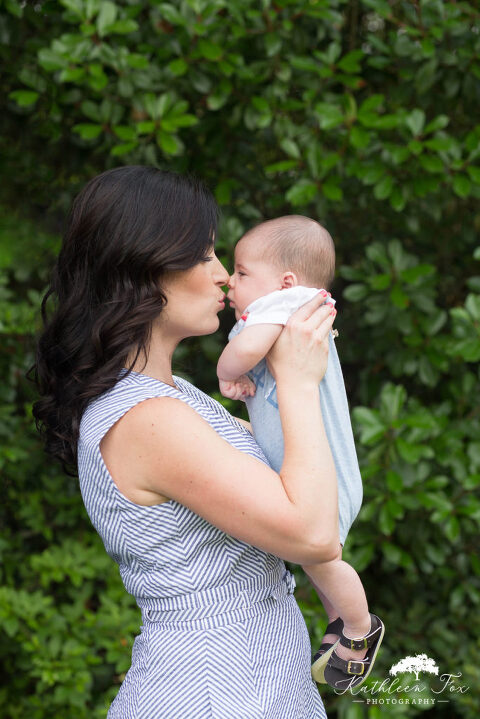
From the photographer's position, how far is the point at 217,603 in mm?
1428

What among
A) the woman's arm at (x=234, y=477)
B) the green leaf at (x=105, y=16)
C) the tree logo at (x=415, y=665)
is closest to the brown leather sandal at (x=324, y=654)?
the woman's arm at (x=234, y=477)

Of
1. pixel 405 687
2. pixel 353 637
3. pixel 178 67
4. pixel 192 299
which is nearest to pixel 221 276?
pixel 192 299

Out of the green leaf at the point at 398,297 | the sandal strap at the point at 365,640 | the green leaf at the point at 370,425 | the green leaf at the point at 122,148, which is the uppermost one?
the green leaf at the point at 122,148

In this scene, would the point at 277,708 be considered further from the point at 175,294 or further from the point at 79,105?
the point at 79,105

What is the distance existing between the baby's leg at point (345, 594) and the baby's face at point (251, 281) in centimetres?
62

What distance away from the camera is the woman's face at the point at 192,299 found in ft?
5.07

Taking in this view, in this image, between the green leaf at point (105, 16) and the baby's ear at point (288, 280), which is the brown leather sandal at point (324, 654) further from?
the green leaf at point (105, 16)

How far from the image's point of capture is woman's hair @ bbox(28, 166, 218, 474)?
149 centimetres

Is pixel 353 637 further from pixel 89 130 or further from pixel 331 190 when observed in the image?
pixel 89 130

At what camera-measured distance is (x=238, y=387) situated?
5.74ft

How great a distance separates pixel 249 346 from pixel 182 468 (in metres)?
0.38

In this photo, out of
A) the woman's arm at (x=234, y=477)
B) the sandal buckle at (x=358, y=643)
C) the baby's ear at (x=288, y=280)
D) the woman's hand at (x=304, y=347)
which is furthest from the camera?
the baby's ear at (x=288, y=280)

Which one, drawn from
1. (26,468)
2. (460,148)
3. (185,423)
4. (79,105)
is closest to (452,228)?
(460,148)

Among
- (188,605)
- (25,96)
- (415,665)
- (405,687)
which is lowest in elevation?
(415,665)
